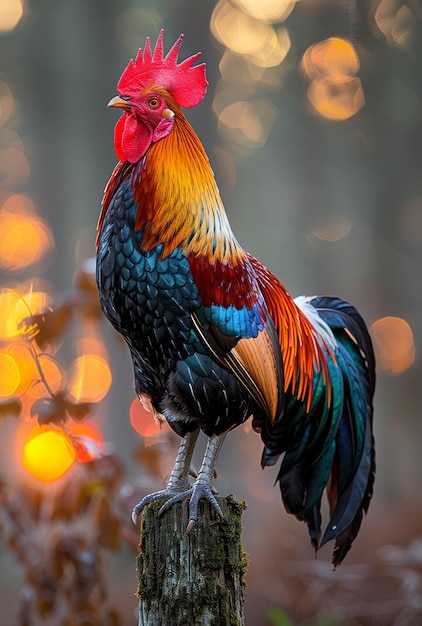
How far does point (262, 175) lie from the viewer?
6.34 m

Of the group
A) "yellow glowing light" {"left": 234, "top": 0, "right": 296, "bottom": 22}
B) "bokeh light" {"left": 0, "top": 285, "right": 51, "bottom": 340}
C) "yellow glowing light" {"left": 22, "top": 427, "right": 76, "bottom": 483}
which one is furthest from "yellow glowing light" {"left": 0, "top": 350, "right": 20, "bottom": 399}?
"yellow glowing light" {"left": 234, "top": 0, "right": 296, "bottom": 22}

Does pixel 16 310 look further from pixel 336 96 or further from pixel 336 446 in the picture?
pixel 336 96

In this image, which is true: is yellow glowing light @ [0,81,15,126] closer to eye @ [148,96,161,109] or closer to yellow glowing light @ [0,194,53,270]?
yellow glowing light @ [0,194,53,270]

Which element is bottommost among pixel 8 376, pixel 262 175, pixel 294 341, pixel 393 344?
pixel 294 341

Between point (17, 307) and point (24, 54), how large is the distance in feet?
12.6

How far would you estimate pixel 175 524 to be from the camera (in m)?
1.83

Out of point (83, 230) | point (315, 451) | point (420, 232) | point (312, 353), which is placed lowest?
point (315, 451)

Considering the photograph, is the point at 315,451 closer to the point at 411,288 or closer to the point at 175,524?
the point at 175,524

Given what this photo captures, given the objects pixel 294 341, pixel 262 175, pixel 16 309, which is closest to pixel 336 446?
pixel 294 341

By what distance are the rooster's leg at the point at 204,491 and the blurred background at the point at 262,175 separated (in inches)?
123

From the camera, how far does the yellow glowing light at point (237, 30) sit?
576 cm

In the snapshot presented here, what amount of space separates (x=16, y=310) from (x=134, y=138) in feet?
5.12

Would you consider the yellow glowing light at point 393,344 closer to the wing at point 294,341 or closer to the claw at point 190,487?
the wing at point 294,341

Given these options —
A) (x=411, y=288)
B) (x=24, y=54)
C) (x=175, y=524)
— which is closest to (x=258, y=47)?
(x=24, y=54)
